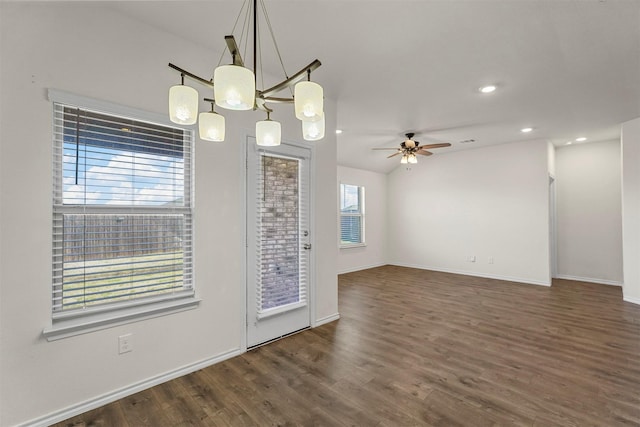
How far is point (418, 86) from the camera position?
10.8 feet

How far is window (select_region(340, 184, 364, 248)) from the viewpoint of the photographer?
6.85 meters

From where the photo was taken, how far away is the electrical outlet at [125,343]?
2098mm

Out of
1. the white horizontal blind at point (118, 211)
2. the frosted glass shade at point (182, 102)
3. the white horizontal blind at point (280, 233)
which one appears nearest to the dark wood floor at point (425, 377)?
the white horizontal blind at point (280, 233)

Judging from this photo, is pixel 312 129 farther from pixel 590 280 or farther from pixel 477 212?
pixel 590 280

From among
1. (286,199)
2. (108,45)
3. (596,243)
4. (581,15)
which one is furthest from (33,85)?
(596,243)

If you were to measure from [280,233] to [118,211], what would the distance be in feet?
4.81

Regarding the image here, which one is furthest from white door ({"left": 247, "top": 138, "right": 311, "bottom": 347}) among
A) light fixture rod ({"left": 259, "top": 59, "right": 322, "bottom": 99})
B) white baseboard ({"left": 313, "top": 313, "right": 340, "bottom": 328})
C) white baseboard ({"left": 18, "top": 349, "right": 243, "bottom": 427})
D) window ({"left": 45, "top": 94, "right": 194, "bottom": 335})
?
light fixture rod ({"left": 259, "top": 59, "right": 322, "bottom": 99})

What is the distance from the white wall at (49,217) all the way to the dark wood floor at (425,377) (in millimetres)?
221

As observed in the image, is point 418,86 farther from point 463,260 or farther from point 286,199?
point 463,260

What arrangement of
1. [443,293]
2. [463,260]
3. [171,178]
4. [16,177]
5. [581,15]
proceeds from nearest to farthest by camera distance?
[16,177] → [581,15] → [171,178] → [443,293] → [463,260]

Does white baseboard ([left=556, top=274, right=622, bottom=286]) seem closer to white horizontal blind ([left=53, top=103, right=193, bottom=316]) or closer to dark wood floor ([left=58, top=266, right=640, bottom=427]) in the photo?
dark wood floor ([left=58, top=266, right=640, bottom=427])

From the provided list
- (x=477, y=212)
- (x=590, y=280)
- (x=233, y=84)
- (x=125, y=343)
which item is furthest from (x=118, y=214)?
(x=590, y=280)

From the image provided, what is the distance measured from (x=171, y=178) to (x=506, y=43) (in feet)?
9.98

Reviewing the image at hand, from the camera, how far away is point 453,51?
101 inches
